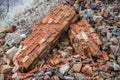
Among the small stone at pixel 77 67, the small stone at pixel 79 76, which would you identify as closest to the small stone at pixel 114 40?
the small stone at pixel 77 67

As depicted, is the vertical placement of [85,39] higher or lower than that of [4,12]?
lower

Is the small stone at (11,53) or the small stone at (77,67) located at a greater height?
the small stone at (11,53)

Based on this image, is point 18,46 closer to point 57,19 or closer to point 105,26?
point 57,19

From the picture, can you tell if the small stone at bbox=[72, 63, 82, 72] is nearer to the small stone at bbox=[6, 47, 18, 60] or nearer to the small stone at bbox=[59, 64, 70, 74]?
the small stone at bbox=[59, 64, 70, 74]

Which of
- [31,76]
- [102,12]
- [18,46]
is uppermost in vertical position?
[102,12]

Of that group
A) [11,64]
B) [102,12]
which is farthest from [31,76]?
[102,12]

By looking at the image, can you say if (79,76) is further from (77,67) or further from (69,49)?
(69,49)

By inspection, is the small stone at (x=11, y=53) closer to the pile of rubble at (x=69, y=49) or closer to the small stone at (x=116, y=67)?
the pile of rubble at (x=69, y=49)
